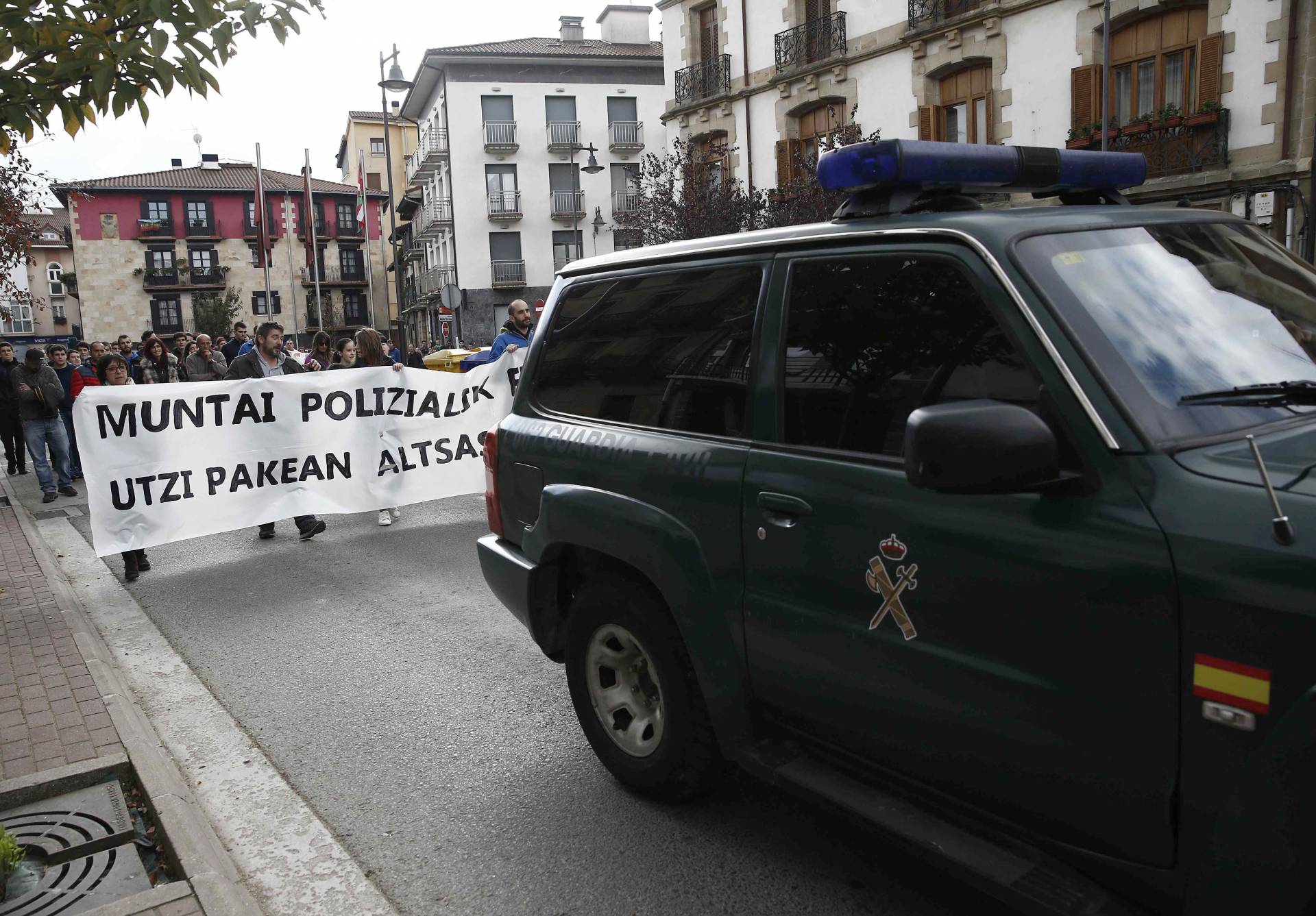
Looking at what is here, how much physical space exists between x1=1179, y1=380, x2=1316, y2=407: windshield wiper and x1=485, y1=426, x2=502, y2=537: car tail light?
2852mm

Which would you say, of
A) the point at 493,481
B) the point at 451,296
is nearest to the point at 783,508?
the point at 493,481

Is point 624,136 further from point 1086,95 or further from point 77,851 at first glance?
point 77,851

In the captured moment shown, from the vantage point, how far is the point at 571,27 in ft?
198

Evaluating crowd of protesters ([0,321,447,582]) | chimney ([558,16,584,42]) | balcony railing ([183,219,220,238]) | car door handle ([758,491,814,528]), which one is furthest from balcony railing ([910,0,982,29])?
balcony railing ([183,219,220,238])

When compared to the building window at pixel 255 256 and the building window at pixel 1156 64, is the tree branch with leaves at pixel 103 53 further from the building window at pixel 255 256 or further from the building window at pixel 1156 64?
the building window at pixel 255 256

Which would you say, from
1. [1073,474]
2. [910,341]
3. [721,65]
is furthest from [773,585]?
[721,65]

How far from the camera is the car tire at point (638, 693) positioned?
3.45 m

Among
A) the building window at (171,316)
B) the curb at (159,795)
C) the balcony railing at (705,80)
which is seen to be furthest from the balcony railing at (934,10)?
the building window at (171,316)

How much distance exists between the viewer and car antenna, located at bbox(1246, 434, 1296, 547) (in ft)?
6.15

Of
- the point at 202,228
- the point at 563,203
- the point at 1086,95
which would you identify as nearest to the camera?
the point at 1086,95

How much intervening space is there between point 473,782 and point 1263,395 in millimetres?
3031

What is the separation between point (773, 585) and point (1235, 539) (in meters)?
1.27

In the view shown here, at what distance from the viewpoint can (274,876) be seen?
3438mm

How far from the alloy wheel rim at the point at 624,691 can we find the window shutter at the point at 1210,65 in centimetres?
1852
